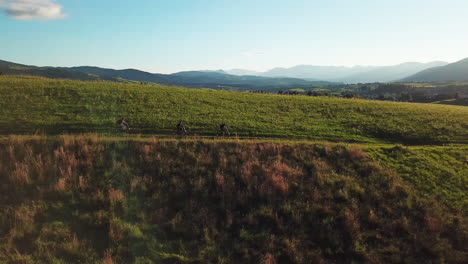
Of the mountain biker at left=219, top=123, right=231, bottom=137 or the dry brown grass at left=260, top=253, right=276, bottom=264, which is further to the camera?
the mountain biker at left=219, top=123, right=231, bottom=137

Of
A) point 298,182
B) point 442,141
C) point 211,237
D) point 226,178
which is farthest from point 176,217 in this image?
point 442,141

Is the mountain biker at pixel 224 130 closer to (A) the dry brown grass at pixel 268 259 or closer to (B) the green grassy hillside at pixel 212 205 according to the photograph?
(B) the green grassy hillside at pixel 212 205

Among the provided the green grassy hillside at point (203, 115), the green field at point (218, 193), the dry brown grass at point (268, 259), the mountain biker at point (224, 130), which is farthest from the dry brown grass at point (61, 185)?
the mountain biker at point (224, 130)

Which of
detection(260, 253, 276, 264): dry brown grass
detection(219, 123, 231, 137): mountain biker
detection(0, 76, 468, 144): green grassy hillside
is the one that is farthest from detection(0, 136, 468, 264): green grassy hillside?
detection(0, 76, 468, 144): green grassy hillside

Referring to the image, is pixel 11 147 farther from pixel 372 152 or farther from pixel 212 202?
pixel 372 152

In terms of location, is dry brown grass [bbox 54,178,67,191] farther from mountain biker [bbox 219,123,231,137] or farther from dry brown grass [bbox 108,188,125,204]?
mountain biker [bbox 219,123,231,137]

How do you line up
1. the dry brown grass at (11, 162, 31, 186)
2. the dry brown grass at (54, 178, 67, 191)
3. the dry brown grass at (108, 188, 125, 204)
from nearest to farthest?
1. the dry brown grass at (108, 188, 125, 204)
2. the dry brown grass at (54, 178, 67, 191)
3. the dry brown grass at (11, 162, 31, 186)
